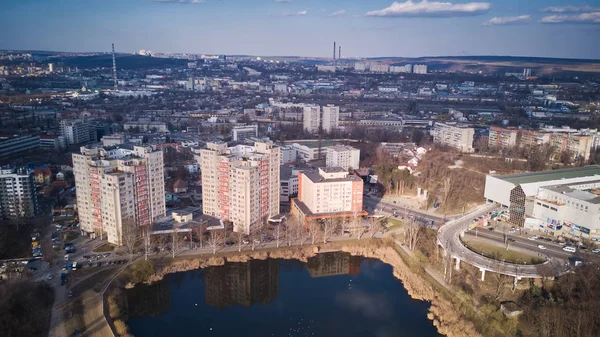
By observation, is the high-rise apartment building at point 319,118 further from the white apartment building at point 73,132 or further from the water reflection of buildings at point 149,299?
the water reflection of buildings at point 149,299

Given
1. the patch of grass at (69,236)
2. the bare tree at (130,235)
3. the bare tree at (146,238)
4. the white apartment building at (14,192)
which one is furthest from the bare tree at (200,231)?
the white apartment building at (14,192)

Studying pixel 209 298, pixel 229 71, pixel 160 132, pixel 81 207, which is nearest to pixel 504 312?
pixel 209 298

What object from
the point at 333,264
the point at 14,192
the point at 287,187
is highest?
the point at 14,192

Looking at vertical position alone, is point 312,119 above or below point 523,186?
above

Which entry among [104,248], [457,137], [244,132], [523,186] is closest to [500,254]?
[523,186]

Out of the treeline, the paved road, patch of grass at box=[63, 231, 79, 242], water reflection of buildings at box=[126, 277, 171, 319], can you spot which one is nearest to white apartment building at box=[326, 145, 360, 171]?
the paved road

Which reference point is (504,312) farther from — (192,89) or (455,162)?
(192,89)

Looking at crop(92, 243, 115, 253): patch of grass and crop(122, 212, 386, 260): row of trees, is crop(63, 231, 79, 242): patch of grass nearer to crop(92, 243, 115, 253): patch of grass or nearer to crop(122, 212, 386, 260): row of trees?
crop(92, 243, 115, 253): patch of grass

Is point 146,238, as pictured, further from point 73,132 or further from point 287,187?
point 73,132
